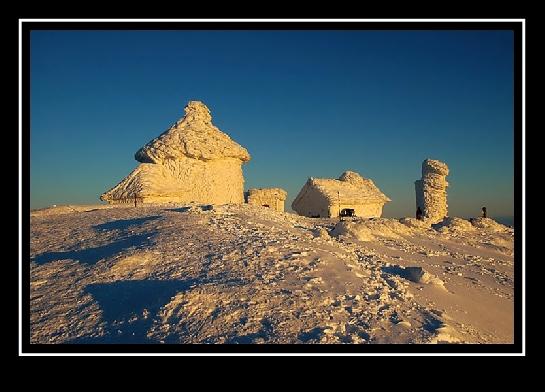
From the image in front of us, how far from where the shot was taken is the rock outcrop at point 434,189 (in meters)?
26.8

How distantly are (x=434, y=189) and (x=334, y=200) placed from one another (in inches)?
248

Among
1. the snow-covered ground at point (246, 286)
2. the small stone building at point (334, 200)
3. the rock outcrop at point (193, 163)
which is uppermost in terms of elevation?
the rock outcrop at point (193, 163)

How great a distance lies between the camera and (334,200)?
26.1m

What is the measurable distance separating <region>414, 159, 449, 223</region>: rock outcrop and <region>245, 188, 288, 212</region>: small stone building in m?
9.05

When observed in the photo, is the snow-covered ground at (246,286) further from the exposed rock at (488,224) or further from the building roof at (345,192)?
the building roof at (345,192)

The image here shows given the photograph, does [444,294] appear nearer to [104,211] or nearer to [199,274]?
[199,274]

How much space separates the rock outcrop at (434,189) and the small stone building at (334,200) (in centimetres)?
302

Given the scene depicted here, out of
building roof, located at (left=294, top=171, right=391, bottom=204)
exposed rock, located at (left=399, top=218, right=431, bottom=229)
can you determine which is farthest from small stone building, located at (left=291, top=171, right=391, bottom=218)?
exposed rock, located at (left=399, top=218, right=431, bottom=229)

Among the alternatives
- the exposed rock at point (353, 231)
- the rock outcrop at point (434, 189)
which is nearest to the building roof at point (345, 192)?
the rock outcrop at point (434, 189)

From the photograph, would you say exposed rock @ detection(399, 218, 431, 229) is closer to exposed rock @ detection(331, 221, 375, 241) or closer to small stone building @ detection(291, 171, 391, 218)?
exposed rock @ detection(331, 221, 375, 241)

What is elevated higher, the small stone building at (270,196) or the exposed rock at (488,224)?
the small stone building at (270,196)

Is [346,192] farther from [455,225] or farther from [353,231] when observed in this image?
[353,231]
